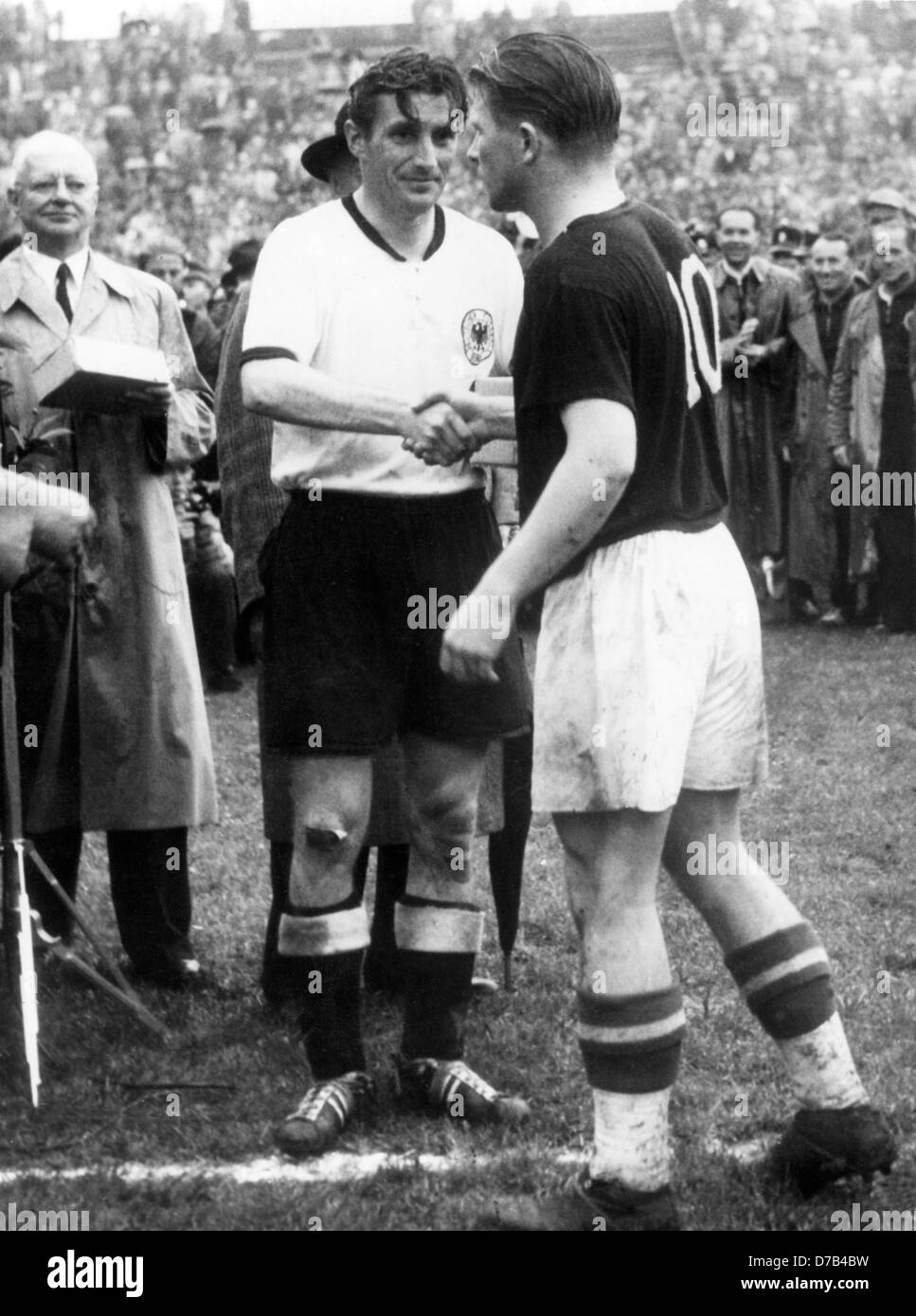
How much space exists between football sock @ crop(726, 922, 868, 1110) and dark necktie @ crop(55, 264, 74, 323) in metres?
2.80

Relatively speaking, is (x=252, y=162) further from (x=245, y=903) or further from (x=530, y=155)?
(x=530, y=155)

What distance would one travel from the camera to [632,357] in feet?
11.8

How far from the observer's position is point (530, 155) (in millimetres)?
3658

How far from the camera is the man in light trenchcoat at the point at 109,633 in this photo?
217 inches

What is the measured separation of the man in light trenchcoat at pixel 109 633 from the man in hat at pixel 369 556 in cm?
115

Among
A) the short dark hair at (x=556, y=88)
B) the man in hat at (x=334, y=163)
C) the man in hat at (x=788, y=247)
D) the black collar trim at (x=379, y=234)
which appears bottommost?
the man in hat at (x=788, y=247)

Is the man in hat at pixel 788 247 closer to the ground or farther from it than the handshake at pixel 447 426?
closer to the ground

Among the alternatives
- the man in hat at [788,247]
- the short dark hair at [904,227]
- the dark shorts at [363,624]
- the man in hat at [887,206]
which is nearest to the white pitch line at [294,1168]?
the dark shorts at [363,624]

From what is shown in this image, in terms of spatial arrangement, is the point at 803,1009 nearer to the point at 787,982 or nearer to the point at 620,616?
the point at 787,982

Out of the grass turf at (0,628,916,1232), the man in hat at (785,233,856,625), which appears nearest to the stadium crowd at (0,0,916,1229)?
the grass turf at (0,628,916,1232)

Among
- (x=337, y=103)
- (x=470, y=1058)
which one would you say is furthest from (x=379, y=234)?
(x=337, y=103)

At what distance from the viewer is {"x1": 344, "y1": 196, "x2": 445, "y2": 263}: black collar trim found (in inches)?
173

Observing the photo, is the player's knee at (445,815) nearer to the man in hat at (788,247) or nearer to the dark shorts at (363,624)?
the dark shorts at (363,624)
